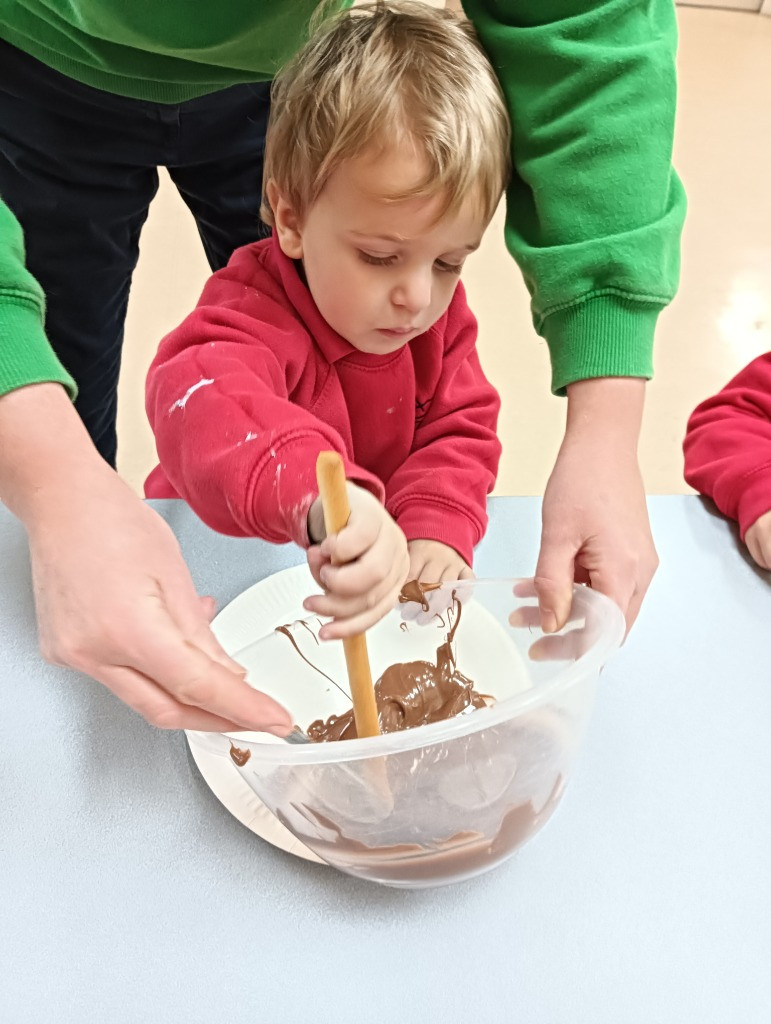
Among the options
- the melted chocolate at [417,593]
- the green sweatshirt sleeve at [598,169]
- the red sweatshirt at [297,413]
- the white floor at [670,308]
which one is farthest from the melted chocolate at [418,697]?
the white floor at [670,308]

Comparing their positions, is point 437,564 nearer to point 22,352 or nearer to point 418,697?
point 418,697

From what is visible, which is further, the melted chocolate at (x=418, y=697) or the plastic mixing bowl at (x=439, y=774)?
the melted chocolate at (x=418, y=697)

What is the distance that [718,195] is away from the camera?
2.30 m

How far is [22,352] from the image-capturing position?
0.50 m

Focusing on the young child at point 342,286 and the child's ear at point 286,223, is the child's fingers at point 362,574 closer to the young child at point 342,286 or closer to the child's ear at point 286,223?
the young child at point 342,286

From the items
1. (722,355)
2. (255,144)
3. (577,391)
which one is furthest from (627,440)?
(722,355)

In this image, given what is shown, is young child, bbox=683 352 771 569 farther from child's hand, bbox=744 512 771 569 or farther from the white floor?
the white floor

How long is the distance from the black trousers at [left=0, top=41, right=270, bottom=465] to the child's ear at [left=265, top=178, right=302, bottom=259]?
0.18 m

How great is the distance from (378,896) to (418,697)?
134mm

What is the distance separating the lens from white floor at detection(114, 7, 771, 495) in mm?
1676

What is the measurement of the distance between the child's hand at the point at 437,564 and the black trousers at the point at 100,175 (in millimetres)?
459

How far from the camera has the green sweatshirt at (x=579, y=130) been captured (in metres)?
0.65

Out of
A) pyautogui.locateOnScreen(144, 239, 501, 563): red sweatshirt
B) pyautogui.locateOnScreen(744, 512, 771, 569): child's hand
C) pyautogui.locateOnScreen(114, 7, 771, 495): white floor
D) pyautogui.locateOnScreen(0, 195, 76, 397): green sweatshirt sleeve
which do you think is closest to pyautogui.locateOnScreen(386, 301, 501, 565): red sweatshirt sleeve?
pyautogui.locateOnScreen(144, 239, 501, 563): red sweatshirt

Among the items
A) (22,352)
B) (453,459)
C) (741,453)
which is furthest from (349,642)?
(741,453)
